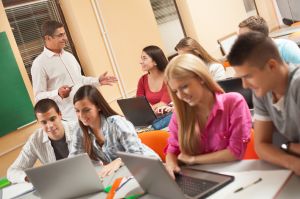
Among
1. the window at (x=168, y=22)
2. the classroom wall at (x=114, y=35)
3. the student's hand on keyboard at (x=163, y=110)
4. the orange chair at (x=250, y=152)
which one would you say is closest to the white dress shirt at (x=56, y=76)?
the student's hand on keyboard at (x=163, y=110)

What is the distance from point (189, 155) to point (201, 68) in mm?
472

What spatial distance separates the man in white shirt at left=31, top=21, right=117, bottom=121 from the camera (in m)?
3.59

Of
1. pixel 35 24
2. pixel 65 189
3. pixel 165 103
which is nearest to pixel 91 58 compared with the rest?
pixel 35 24

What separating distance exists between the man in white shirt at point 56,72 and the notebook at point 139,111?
Result: 1.29 feet

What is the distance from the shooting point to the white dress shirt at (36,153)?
284 cm

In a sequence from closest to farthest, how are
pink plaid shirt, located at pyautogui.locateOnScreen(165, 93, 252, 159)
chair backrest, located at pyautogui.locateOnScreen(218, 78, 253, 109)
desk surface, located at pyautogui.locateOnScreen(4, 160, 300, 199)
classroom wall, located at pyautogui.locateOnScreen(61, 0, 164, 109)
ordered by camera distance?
desk surface, located at pyautogui.locateOnScreen(4, 160, 300, 199) < pink plaid shirt, located at pyautogui.locateOnScreen(165, 93, 252, 159) < chair backrest, located at pyautogui.locateOnScreen(218, 78, 253, 109) < classroom wall, located at pyautogui.locateOnScreen(61, 0, 164, 109)

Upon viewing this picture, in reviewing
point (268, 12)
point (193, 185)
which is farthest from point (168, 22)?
point (193, 185)

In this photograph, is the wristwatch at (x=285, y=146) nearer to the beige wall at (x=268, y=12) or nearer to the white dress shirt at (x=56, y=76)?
the white dress shirt at (x=56, y=76)

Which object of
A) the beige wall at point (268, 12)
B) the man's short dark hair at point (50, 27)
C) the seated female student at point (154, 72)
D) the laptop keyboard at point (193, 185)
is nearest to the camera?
the laptop keyboard at point (193, 185)

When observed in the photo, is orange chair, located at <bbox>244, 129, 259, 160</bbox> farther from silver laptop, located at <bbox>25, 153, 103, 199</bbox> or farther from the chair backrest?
silver laptop, located at <bbox>25, 153, 103, 199</bbox>

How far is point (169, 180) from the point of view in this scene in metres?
1.46

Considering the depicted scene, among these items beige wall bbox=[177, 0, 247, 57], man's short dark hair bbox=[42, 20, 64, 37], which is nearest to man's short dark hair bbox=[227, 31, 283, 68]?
man's short dark hair bbox=[42, 20, 64, 37]

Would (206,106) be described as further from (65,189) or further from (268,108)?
(65,189)

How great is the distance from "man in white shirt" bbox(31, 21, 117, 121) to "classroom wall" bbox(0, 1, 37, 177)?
0.40 meters
